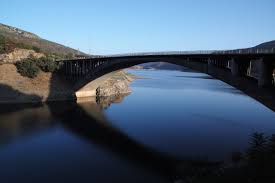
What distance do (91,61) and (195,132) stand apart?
1453 inches

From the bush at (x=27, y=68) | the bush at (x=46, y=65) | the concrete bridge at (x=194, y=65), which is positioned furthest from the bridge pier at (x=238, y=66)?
the bush at (x=46, y=65)

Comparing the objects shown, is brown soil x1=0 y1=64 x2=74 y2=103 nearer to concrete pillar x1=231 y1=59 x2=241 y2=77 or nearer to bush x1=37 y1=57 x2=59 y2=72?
bush x1=37 y1=57 x2=59 y2=72

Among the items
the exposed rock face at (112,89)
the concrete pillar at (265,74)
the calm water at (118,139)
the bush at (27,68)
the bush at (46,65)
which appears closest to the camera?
the calm water at (118,139)

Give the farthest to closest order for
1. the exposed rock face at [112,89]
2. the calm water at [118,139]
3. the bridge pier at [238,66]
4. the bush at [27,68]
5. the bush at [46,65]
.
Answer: the exposed rock face at [112,89], the bush at [46,65], the bush at [27,68], the bridge pier at [238,66], the calm water at [118,139]

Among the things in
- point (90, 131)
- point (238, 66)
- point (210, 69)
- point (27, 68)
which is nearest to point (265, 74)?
point (238, 66)

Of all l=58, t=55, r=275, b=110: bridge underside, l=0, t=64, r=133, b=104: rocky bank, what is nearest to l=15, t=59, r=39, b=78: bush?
l=0, t=64, r=133, b=104: rocky bank

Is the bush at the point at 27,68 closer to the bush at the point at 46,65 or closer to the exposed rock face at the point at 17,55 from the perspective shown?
the bush at the point at 46,65

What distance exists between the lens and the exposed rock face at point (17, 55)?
72.1 meters

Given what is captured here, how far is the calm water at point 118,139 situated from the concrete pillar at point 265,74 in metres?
6.57

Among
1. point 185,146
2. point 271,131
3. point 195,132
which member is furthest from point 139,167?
point 271,131

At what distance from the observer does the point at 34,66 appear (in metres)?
68.3

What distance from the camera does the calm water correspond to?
24.2m

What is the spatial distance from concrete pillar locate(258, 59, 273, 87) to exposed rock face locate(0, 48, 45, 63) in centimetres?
5995

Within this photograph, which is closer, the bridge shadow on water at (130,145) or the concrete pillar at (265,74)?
the bridge shadow on water at (130,145)
